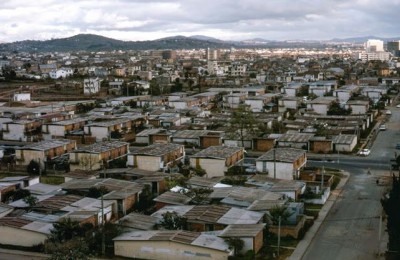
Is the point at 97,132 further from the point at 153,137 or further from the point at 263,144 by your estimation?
the point at 263,144

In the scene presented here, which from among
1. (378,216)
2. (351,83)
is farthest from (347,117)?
(351,83)

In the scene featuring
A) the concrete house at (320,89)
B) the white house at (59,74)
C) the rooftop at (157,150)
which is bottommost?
the rooftop at (157,150)

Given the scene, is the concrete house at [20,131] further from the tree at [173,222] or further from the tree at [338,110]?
the tree at [338,110]

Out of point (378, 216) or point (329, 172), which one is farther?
point (329, 172)

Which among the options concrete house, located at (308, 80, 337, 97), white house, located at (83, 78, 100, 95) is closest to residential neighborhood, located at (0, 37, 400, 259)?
concrete house, located at (308, 80, 337, 97)

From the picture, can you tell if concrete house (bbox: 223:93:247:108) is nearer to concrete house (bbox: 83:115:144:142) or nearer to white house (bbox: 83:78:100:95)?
concrete house (bbox: 83:115:144:142)

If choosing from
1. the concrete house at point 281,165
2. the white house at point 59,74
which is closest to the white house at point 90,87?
the white house at point 59,74

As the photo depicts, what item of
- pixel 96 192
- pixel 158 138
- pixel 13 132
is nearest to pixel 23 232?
pixel 96 192

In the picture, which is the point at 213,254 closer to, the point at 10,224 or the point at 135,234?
the point at 135,234
